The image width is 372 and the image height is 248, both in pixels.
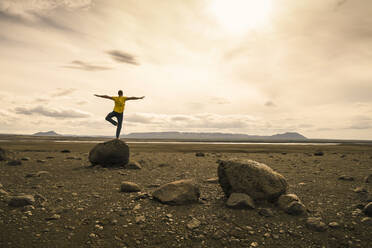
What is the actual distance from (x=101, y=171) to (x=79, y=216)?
5913 mm

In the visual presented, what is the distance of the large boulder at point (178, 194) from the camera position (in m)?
6.85

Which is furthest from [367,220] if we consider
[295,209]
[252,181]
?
[252,181]

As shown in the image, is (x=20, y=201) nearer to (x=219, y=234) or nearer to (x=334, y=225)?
(x=219, y=234)

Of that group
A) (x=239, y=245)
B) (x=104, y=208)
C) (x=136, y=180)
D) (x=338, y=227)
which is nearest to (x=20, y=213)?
(x=104, y=208)

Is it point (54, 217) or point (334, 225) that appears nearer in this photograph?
point (334, 225)

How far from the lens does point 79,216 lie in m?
6.07

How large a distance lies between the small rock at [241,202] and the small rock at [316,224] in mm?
1428

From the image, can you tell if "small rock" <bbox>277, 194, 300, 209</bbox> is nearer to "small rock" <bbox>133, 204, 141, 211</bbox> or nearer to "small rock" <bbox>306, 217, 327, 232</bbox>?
"small rock" <bbox>306, 217, 327, 232</bbox>

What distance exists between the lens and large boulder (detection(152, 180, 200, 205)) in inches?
270

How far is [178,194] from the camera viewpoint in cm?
698

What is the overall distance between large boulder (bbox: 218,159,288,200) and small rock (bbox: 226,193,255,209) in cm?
28

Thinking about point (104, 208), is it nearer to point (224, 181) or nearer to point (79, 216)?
point (79, 216)

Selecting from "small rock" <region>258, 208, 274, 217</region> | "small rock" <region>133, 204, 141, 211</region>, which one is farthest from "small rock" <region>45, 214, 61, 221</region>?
"small rock" <region>258, 208, 274, 217</region>

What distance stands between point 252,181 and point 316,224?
6.32 ft
